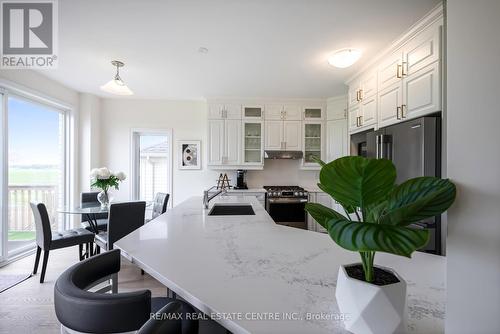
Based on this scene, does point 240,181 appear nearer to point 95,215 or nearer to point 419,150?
point 95,215

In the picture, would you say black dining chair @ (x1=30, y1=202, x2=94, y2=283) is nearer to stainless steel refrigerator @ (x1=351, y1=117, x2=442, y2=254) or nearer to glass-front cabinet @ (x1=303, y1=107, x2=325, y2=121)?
stainless steel refrigerator @ (x1=351, y1=117, x2=442, y2=254)

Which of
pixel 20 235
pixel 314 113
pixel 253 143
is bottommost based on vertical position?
pixel 20 235

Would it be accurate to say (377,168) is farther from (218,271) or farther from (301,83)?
(301,83)

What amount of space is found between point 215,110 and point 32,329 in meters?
3.43

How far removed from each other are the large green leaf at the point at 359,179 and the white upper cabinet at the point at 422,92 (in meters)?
1.83

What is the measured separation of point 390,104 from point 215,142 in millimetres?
2714

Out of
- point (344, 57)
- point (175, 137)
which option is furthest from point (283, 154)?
point (175, 137)

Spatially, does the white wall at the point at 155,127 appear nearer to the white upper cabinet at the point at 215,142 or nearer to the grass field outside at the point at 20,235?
the white upper cabinet at the point at 215,142

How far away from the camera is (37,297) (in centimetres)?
211

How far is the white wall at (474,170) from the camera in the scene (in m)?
0.46

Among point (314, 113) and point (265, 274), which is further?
point (314, 113)

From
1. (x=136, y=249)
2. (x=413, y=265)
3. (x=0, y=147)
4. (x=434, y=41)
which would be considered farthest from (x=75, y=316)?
(x=0, y=147)

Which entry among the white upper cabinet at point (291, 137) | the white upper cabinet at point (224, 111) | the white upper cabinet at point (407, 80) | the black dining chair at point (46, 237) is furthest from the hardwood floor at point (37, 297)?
the white upper cabinet at point (291, 137)

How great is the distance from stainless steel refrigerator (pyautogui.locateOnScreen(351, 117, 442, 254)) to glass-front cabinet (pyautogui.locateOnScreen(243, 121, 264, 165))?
7.37 feet
